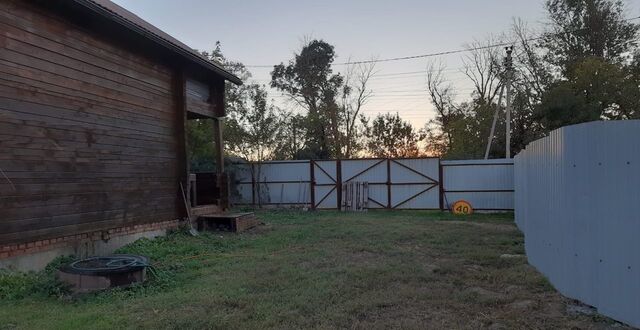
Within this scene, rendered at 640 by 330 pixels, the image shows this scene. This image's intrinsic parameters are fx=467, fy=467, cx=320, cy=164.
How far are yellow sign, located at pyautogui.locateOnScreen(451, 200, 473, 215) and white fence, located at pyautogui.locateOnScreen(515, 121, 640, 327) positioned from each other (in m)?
11.4

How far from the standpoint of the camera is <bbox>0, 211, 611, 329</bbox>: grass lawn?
4.21m

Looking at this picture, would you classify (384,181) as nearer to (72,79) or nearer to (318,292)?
(72,79)

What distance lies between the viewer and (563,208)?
4.62m

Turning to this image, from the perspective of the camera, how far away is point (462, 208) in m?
16.3

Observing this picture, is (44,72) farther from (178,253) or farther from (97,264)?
(178,253)

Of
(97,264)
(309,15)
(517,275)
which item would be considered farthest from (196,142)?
(517,275)

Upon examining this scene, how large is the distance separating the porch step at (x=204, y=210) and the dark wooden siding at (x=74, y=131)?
106 cm

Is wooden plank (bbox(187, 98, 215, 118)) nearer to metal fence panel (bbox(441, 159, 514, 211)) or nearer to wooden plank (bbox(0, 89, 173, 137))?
wooden plank (bbox(0, 89, 173, 137))

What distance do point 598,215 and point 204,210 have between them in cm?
930

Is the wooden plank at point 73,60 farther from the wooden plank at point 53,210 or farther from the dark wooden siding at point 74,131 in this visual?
the wooden plank at point 53,210

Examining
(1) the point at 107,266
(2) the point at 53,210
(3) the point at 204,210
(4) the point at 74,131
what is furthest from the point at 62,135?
(3) the point at 204,210

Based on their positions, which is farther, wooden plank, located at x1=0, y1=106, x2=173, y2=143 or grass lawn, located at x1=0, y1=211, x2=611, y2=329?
wooden plank, located at x1=0, y1=106, x2=173, y2=143

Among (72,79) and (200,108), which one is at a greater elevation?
(200,108)

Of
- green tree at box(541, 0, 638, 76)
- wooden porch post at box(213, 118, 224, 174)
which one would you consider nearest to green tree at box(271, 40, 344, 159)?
green tree at box(541, 0, 638, 76)
